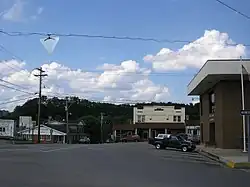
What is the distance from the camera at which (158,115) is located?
4776 inches

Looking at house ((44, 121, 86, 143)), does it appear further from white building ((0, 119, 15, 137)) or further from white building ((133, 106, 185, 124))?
white building ((133, 106, 185, 124))

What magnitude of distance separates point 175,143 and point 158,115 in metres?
78.6

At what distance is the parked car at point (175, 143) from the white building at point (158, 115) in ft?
251

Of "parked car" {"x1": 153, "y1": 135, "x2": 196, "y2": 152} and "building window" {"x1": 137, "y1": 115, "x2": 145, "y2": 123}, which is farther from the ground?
"building window" {"x1": 137, "y1": 115, "x2": 145, "y2": 123}

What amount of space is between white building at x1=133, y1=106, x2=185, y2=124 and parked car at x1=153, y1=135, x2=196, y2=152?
251ft

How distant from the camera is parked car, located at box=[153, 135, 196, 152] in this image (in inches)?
1628

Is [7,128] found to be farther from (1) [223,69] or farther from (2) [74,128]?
(1) [223,69]

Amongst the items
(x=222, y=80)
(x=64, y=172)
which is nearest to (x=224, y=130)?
(x=222, y=80)

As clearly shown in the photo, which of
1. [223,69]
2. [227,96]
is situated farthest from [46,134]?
[223,69]

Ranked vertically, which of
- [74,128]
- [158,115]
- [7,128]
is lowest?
[7,128]

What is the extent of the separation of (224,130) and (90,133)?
275 feet

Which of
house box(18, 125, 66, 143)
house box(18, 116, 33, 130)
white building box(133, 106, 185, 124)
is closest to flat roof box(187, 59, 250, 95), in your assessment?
house box(18, 125, 66, 143)

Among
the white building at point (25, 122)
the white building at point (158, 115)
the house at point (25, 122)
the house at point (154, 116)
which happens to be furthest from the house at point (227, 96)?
the white building at point (25, 122)

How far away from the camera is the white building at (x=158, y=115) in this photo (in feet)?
398
